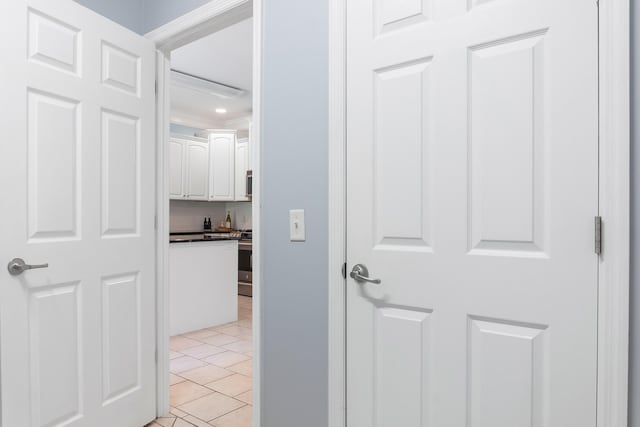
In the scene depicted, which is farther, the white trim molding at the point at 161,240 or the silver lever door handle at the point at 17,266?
the white trim molding at the point at 161,240

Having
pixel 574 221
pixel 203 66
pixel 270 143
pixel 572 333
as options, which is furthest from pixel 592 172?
pixel 203 66

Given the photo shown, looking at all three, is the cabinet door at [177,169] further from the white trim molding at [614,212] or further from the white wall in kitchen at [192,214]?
the white trim molding at [614,212]

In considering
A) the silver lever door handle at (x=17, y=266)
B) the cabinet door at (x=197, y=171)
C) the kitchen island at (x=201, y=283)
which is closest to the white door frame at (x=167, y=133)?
the silver lever door handle at (x=17, y=266)

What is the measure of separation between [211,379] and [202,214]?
4.59 m

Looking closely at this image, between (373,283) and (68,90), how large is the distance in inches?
60.7

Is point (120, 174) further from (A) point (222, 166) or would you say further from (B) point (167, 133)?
(A) point (222, 166)

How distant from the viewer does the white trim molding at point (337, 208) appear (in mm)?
1466

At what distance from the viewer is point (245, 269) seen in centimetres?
600

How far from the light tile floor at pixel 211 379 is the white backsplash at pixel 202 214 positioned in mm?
3038

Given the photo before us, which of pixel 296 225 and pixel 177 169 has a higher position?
pixel 177 169

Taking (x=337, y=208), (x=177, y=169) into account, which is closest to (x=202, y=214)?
(x=177, y=169)

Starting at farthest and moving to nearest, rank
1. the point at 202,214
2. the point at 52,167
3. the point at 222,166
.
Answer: the point at 202,214 → the point at 222,166 → the point at 52,167

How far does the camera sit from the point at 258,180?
67.2 inches

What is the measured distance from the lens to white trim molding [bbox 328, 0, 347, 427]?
1466mm
